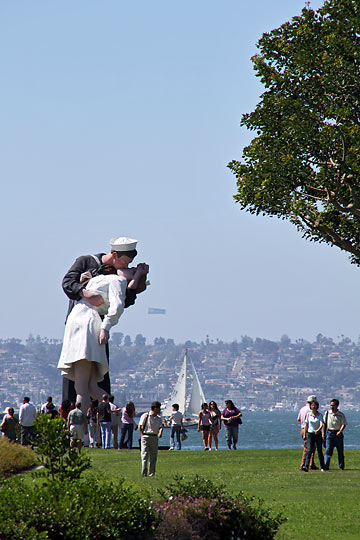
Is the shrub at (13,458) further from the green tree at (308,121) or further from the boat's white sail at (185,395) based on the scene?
the boat's white sail at (185,395)

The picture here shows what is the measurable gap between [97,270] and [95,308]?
1.49m

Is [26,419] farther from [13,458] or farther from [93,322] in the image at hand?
[13,458]

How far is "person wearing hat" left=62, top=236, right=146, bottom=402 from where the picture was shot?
25.0 m

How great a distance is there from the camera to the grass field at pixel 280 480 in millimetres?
15438

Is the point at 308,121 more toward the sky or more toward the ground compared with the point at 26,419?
more toward the sky

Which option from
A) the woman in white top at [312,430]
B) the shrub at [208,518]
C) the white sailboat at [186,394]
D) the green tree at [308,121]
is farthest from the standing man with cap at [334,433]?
the white sailboat at [186,394]

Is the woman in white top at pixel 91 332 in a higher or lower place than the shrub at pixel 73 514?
higher

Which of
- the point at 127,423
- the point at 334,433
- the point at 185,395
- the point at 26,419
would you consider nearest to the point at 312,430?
the point at 334,433

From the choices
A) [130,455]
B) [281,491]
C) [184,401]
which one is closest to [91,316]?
[130,455]

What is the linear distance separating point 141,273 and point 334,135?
707 centimetres

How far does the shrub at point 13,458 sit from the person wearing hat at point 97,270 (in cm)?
445

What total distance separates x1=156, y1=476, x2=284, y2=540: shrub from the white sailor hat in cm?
1214

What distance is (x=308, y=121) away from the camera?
25797mm

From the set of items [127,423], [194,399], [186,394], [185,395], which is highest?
[127,423]
